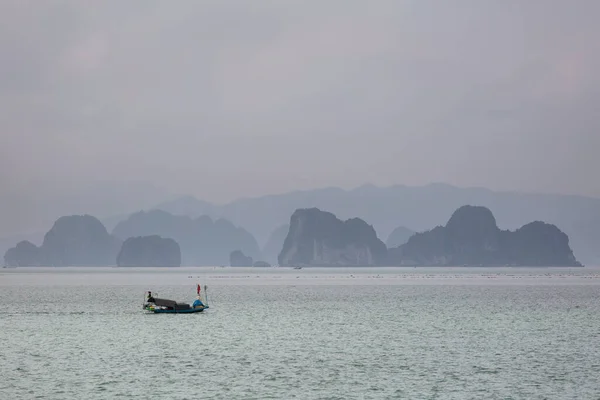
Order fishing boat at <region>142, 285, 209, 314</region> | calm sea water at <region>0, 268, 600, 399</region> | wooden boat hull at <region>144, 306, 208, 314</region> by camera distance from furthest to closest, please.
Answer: fishing boat at <region>142, 285, 209, 314</region>
wooden boat hull at <region>144, 306, 208, 314</region>
calm sea water at <region>0, 268, 600, 399</region>

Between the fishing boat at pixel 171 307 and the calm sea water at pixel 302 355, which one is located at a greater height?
the fishing boat at pixel 171 307

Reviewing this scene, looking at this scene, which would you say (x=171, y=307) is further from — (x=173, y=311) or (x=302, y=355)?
(x=302, y=355)

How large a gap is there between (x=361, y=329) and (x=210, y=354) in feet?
95.0

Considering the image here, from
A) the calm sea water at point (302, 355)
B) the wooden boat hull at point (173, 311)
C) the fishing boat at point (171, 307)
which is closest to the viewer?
the calm sea water at point (302, 355)

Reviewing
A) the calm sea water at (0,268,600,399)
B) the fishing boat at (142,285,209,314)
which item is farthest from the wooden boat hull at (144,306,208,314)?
the calm sea water at (0,268,600,399)

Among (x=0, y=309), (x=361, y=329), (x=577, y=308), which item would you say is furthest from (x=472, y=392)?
(x=0, y=309)

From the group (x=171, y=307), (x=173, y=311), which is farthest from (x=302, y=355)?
(x=171, y=307)

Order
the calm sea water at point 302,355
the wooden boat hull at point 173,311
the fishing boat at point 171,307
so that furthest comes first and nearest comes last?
1. the fishing boat at point 171,307
2. the wooden boat hull at point 173,311
3. the calm sea water at point 302,355

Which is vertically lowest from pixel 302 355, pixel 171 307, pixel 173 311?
pixel 302 355

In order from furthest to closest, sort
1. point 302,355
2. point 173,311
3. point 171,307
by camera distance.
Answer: point 171,307
point 173,311
point 302,355

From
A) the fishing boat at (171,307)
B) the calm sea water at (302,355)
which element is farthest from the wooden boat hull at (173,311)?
the calm sea water at (302,355)

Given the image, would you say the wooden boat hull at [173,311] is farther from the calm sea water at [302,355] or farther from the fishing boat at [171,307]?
the calm sea water at [302,355]

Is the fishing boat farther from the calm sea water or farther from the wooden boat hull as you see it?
the calm sea water

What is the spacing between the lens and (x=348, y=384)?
55312 mm
